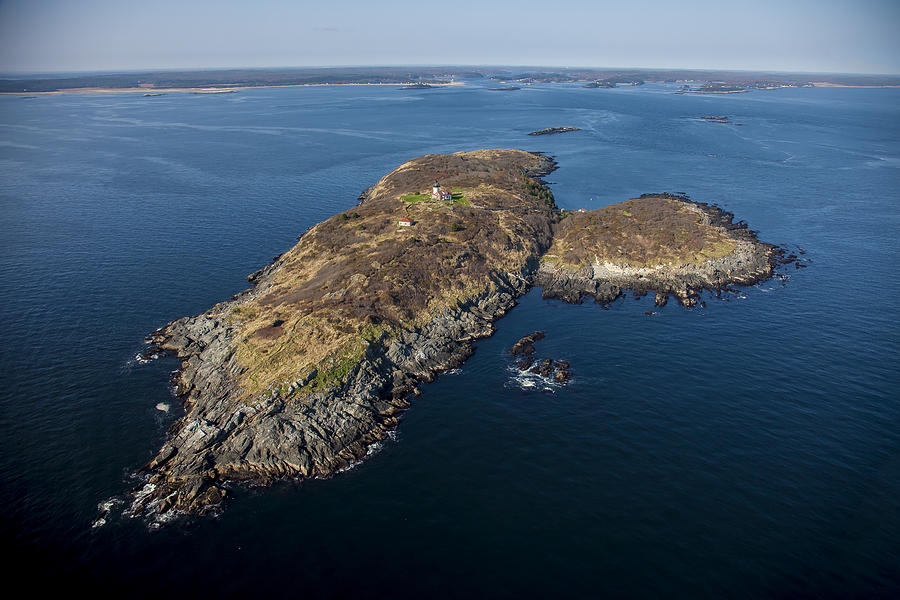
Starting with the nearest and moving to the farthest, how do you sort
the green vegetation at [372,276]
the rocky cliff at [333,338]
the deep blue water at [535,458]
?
the deep blue water at [535,458], the rocky cliff at [333,338], the green vegetation at [372,276]

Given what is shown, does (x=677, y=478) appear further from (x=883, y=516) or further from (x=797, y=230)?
(x=797, y=230)

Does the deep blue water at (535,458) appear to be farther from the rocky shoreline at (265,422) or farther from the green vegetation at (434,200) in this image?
the green vegetation at (434,200)

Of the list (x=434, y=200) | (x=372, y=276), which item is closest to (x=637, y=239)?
(x=434, y=200)

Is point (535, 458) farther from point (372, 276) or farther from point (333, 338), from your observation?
point (372, 276)

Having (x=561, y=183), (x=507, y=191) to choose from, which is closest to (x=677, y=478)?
(x=507, y=191)

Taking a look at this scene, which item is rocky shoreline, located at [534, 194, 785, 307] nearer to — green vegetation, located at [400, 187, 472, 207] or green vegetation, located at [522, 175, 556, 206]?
green vegetation, located at [400, 187, 472, 207]

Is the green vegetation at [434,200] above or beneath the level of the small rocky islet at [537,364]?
above

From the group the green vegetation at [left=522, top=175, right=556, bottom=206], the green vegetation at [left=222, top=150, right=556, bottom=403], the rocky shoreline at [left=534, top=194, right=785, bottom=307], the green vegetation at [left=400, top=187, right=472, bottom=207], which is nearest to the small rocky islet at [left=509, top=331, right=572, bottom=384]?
the green vegetation at [left=222, top=150, right=556, bottom=403]

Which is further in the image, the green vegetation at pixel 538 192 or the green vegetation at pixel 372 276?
the green vegetation at pixel 538 192

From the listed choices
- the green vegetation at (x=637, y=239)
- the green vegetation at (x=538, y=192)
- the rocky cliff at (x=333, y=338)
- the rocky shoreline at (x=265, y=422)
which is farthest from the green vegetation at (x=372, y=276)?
the green vegetation at (x=637, y=239)
